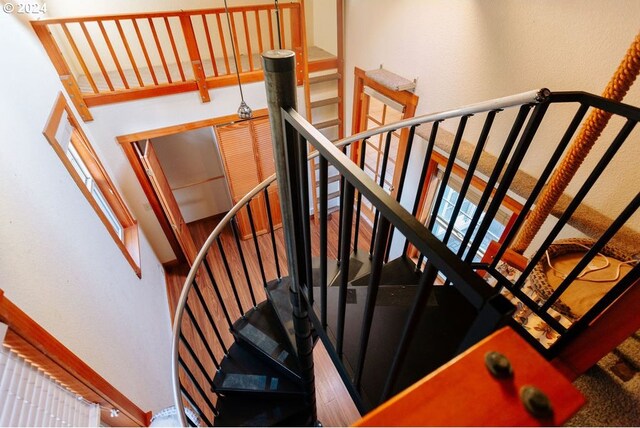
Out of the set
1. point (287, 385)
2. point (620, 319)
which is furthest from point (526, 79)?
point (287, 385)

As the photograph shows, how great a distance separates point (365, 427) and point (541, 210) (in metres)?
1.28

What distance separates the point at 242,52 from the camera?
12.9 feet

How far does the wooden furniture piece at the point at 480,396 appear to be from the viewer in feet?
1.15

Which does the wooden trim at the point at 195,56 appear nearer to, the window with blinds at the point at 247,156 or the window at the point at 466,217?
the window with blinds at the point at 247,156

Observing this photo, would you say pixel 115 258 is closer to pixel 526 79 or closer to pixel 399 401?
pixel 399 401

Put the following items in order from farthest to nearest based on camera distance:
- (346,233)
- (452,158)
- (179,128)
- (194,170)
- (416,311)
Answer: (194,170)
(179,128)
(452,158)
(346,233)
(416,311)

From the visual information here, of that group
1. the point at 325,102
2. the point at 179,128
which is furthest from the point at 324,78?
the point at 179,128

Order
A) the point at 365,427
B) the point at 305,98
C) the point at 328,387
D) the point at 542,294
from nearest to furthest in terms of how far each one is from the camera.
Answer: the point at 365,427, the point at 542,294, the point at 328,387, the point at 305,98

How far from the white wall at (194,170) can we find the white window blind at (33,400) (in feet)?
10.9

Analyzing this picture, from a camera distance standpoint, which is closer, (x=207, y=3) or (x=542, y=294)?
(x=542, y=294)

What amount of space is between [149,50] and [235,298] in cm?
316

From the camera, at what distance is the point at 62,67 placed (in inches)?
98.4

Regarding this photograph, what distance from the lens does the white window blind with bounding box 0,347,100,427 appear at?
36.8 inches

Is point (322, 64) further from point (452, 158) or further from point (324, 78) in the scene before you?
point (452, 158)
